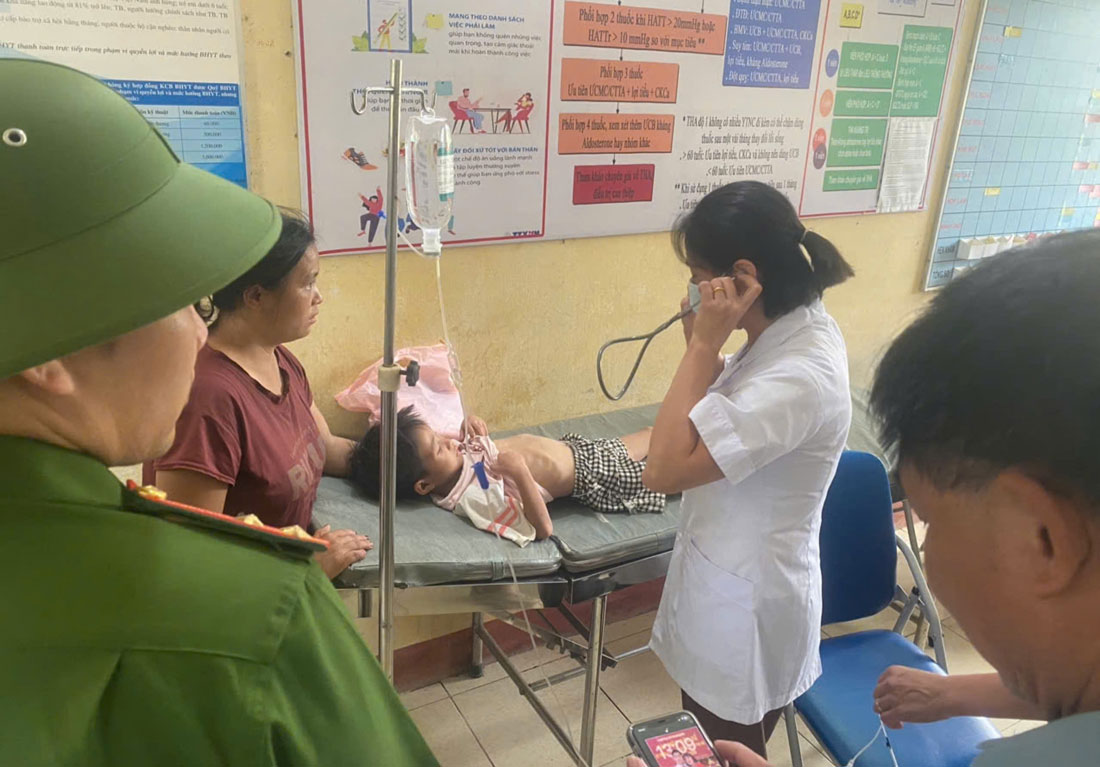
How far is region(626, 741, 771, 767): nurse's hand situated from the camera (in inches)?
38.9

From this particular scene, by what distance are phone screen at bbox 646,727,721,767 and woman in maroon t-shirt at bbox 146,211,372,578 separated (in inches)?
30.8

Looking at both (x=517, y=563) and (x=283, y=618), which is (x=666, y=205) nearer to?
(x=517, y=563)

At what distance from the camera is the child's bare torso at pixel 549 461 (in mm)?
2092

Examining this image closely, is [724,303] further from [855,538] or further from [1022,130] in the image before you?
[1022,130]

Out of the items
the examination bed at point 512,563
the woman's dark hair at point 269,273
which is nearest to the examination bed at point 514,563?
the examination bed at point 512,563

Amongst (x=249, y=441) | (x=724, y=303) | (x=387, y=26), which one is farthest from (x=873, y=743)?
(x=387, y=26)

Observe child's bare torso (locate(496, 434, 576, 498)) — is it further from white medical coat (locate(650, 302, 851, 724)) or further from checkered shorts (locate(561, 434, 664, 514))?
white medical coat (locate(650, 302, 851, 724))

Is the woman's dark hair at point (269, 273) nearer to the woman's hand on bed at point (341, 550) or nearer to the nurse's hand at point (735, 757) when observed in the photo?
the woman's hand on bed at point (341, 550)

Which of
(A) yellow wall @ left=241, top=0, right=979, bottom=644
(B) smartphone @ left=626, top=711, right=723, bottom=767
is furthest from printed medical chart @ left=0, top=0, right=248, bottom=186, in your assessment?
(B) smartphone @ left=626, top=711, right=723, bottom=767

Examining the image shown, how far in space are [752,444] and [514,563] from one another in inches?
26.7

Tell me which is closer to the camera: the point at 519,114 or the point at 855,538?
the point at 855,538

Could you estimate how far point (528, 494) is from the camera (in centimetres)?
187

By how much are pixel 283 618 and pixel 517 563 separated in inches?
46.9

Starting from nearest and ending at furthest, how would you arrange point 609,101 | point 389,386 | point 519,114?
1. point 389,386
2. point 519,114
3. point 609,101
